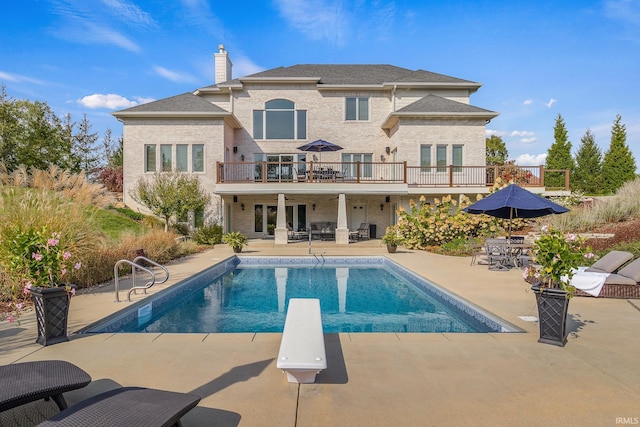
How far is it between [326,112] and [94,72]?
43.3 ft

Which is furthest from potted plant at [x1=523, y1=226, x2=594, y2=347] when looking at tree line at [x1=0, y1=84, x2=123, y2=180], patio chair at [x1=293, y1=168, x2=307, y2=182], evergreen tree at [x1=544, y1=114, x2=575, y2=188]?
evergreen tree at [x1=544, y1=114, x2=575, y2=188]

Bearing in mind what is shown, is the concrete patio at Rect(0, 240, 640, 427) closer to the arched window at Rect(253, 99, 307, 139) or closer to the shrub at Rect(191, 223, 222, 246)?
the shrub at Rect(191, 223, 222, 246)

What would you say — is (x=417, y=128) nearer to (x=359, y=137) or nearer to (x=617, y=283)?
(x=359, y=137)

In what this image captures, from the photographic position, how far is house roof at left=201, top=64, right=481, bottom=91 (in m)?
20.5

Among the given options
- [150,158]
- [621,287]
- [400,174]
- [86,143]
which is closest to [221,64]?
[150,158]

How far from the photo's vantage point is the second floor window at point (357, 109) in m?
21.1

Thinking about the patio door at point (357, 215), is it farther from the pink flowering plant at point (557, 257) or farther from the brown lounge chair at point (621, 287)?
the pink flowering plant at point (557, 257)

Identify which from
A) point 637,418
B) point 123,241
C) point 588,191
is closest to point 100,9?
point 123,241

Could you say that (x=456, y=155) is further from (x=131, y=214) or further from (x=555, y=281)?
(x=131, y=214)

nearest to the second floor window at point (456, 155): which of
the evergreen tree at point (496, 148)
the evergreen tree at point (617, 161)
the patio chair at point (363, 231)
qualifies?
the patio chair at point (363, 231)

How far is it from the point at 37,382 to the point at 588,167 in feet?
129

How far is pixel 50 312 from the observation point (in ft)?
14.7

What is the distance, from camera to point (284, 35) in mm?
18281

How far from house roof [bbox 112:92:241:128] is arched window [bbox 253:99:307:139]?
173 centimetres
